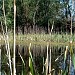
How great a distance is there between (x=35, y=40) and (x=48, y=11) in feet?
22.9

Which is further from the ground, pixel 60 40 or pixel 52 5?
pixel 52 5

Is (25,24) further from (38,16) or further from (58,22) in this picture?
(58,22)

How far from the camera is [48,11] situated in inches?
1031

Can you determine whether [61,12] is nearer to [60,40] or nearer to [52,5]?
[52,5]

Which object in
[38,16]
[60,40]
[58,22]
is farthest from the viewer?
[38,16]

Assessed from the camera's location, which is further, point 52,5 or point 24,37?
point 52,5

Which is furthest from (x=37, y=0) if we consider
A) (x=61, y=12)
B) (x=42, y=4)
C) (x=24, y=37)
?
(x=24, y=37)

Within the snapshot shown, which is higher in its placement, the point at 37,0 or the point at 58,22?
the point at 37,0

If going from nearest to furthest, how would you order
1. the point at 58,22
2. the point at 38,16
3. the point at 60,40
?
the point at 60,40
the point at 58,22
the point at 38,16

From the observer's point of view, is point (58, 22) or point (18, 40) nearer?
point (18, 40)

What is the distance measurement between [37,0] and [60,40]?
8.26 meters

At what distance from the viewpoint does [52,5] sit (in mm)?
26094

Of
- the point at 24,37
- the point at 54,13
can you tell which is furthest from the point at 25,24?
the point at 24,37

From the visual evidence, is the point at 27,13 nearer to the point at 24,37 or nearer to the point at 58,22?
the point at 58,22
